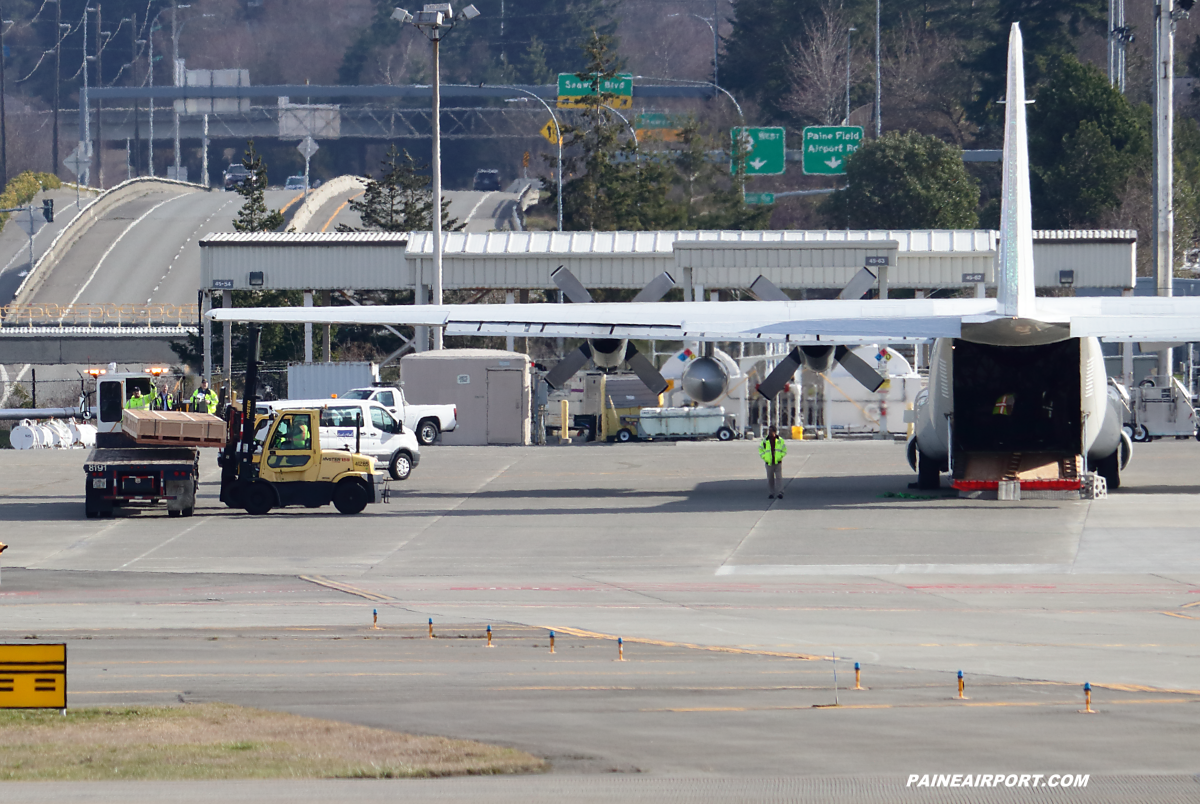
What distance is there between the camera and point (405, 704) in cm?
1359

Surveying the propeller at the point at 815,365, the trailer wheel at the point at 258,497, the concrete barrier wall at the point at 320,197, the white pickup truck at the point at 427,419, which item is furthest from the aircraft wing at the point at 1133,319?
the concrete barrier wall at the point at 320,197

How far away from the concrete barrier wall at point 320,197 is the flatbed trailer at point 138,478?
70.1 m

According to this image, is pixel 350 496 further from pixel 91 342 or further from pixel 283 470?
pixel 91 342

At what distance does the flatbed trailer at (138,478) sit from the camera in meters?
29.6

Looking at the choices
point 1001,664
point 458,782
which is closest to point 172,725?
point 458,782

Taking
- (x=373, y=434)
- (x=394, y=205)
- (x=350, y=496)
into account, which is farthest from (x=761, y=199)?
(x=350, y=496)

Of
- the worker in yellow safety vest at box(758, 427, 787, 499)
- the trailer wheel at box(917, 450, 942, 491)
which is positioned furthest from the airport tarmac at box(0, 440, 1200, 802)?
the worker in yellow safety vest at box(758, 427, 787, 499)

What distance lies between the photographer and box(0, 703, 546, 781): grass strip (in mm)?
11086

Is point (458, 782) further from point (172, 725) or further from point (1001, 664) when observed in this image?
point (1001, 664)

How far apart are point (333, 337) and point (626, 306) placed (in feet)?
138

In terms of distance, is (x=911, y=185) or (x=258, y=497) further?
(x=911, y=185)

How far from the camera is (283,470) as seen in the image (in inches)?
1192

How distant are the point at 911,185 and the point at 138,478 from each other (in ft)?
186

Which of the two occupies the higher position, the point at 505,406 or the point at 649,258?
the point at 649,258
